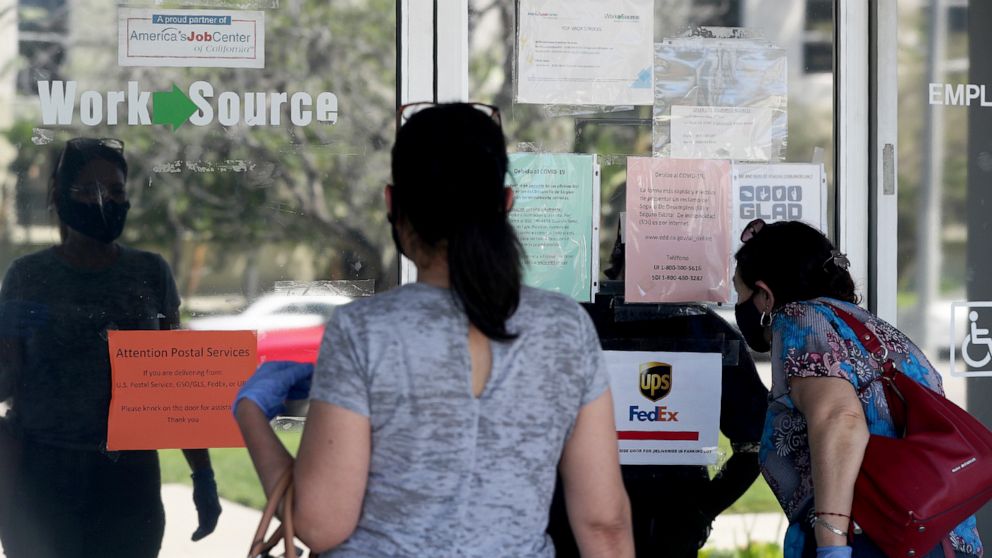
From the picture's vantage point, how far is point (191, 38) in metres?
3.52

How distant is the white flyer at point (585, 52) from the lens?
12.0 ft

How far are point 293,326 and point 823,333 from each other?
1613 millimetres

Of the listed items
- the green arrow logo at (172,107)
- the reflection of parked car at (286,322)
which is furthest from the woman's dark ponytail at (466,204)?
the green arrow logo at (172,107)

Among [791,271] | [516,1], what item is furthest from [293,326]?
[791,271]

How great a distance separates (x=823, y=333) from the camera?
279cm

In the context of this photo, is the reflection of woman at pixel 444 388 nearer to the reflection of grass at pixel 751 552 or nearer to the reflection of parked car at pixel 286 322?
the reflection of parked car at pixel 286 322

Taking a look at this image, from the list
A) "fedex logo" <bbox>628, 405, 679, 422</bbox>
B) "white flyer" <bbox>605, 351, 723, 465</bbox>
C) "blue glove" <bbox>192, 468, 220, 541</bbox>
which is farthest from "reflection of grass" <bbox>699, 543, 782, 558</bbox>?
"blue glove" <bbox>192, 468, 220, 541</bbox>

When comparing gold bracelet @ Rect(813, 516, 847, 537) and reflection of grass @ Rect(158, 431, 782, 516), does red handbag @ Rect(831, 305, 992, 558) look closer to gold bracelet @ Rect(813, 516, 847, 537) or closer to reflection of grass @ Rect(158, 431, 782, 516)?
gold bracelet @ Rect(813, 516, 847, 537)

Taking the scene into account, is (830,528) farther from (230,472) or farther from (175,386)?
(175,386)

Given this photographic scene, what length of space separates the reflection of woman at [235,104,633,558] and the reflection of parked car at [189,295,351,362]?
1527 mm

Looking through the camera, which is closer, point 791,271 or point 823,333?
point 823,333

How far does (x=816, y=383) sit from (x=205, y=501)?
6.17ft

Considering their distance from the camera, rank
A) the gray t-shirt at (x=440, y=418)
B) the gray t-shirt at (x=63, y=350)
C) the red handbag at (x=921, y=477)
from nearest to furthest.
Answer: the gray t-shirt at (x=440, y=418)
the red handbag at (x=921, y=477)
the gray t-shirt at (x=63, y=350)

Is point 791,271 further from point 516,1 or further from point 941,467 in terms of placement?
point 516,1
